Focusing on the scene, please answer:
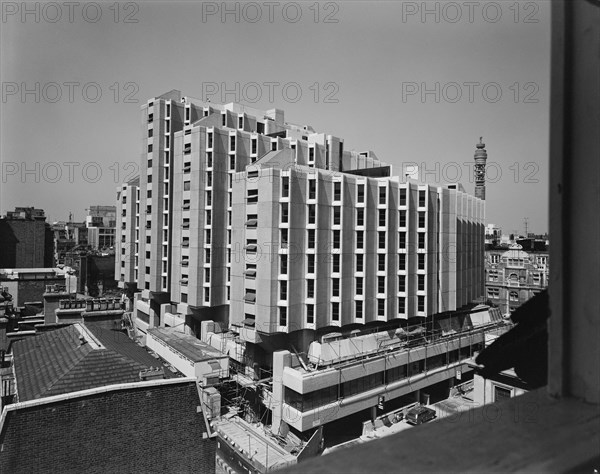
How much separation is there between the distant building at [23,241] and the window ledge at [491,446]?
7061cm

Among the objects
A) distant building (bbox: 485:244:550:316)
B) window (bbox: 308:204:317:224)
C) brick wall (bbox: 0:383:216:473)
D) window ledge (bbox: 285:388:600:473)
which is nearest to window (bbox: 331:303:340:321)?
window (bbox: 308:204:317:224)

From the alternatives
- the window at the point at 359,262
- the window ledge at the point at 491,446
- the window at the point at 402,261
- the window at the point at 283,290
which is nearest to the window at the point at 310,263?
the window at the point at 283,290

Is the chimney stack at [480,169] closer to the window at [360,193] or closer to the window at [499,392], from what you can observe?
the window at [360,193]

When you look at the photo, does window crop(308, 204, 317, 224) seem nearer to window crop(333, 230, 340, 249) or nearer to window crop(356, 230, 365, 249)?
window crop(333, 230, 340, 249)

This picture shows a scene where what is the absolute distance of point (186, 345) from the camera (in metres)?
28.6

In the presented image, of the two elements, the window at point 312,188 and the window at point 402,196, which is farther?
the window at point 402,196

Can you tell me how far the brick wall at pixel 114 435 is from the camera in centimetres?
1067

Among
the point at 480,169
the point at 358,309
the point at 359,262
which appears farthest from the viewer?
the point at 480,169

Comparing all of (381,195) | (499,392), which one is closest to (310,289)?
(381,195)

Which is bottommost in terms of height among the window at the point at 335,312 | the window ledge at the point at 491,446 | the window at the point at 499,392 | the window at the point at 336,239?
→ the window at the point at 499,392

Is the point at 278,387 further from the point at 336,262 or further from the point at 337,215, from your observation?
the point at 337,215

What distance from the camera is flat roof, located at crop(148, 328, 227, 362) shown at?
2575 centimetres

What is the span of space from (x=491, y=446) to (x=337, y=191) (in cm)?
2769

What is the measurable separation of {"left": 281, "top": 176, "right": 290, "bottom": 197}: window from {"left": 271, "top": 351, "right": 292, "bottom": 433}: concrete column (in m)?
10.1
